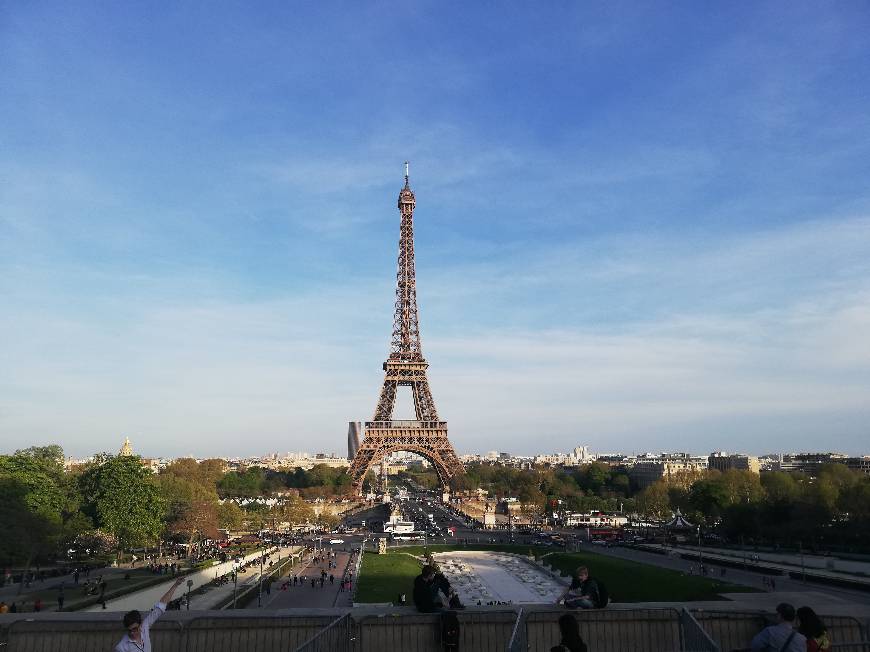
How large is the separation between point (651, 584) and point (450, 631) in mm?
35591

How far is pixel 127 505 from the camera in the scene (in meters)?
50.7

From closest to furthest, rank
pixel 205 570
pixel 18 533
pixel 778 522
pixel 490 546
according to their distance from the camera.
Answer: pixel 18 533
pixel 205 570
pixel 778 522
pixel 490 546

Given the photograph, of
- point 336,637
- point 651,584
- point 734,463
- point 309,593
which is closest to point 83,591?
point 309,593

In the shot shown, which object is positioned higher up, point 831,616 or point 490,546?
point 831,616

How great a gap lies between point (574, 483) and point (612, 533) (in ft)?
188

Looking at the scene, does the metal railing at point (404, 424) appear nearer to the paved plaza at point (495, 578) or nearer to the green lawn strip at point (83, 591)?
the paved plaza at point (495, 578)

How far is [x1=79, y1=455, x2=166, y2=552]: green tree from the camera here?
1975 inches

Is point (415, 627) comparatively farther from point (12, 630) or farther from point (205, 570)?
point (205, 570)

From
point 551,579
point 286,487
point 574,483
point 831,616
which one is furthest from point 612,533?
point 286,487

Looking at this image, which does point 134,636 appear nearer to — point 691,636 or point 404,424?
point 691,636

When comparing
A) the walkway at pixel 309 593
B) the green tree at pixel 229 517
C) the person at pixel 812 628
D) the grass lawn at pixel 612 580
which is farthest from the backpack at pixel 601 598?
the green tree at pixel 229 517

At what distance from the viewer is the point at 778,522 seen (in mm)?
64000

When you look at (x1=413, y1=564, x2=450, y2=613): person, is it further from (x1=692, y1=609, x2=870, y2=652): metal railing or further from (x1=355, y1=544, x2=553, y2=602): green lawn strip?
(x1=355, y1=544, x2=553, y2=602): green lawn strip

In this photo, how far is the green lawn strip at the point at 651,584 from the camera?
38.0 m
